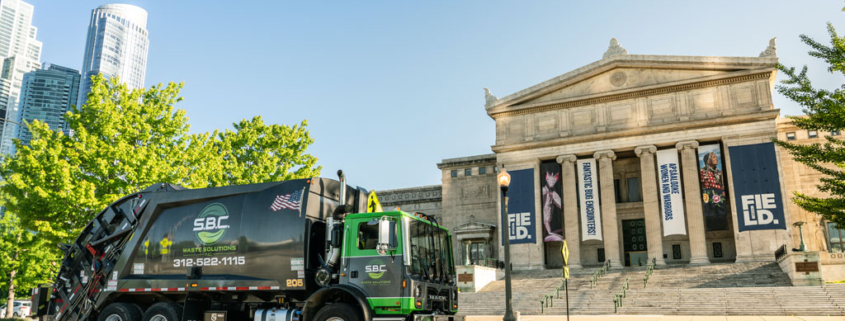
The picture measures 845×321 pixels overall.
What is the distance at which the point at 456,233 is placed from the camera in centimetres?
4553

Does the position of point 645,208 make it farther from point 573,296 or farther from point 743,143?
point 573,296

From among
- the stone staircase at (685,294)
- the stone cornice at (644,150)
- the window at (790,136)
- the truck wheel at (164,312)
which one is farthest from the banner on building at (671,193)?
the truck wheel at (164,312)

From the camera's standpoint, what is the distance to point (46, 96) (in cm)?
17288

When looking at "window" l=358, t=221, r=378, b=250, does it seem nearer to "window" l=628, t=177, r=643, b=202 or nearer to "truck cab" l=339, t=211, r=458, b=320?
"truck cab" l=339, t=211, r=458, b=320

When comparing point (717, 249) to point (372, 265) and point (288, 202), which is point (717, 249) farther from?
point (288, 202)

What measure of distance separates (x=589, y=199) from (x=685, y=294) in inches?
575

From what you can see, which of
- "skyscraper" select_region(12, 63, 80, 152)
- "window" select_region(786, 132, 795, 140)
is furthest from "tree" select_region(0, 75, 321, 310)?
"skyscraper" select_region(12, 63, 80, 152)

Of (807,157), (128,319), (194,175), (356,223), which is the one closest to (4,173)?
(194,175)

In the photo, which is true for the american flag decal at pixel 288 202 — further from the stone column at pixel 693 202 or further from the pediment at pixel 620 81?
the pediment at pixel 620 81

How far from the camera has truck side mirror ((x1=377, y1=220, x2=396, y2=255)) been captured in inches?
440

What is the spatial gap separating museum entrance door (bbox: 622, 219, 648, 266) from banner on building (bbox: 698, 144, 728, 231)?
5.45 m

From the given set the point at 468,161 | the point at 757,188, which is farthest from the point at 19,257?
the point at 757,188

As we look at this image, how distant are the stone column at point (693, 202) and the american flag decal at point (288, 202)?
31.1 m

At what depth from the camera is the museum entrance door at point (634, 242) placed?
40.8 metres
